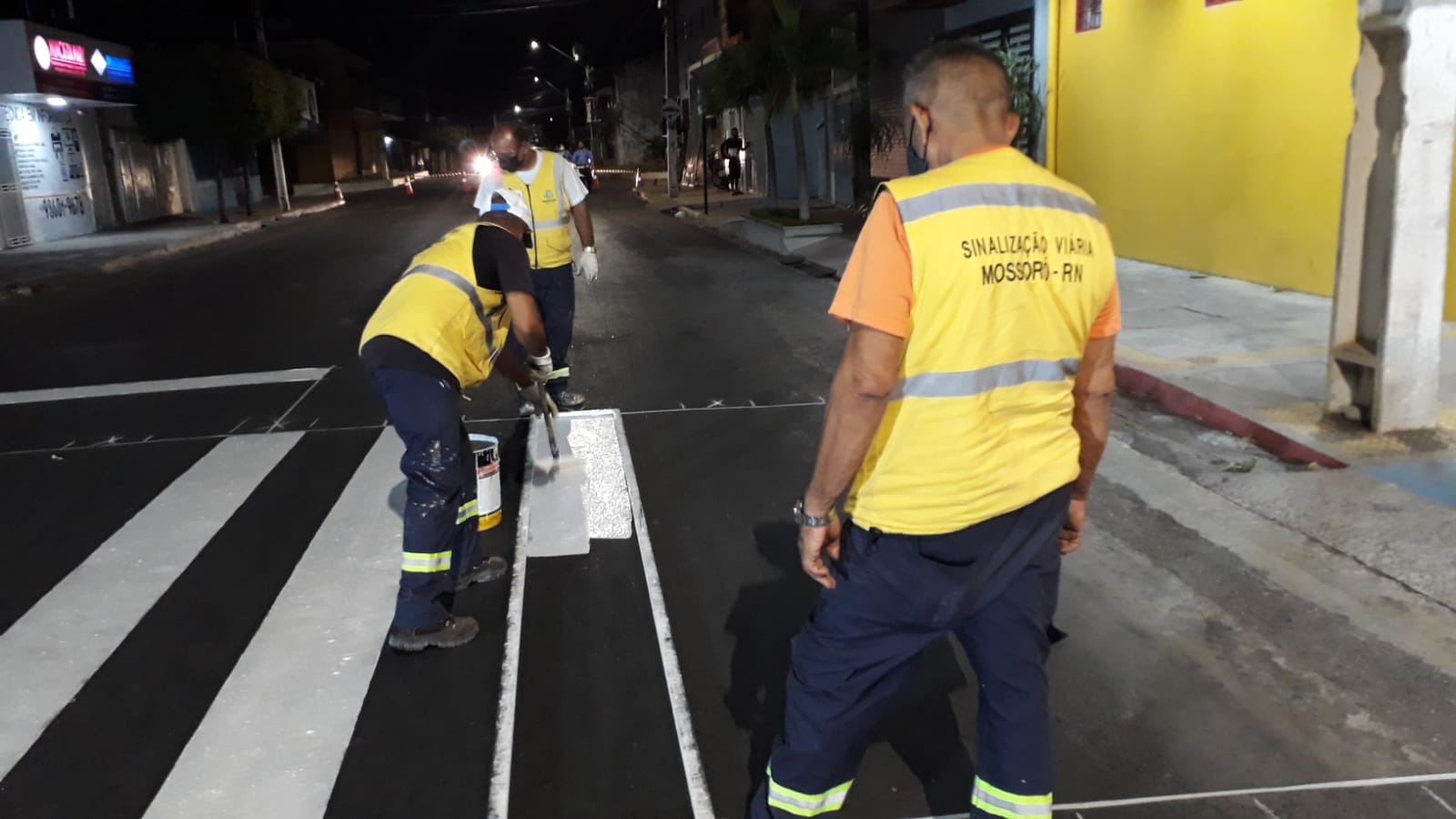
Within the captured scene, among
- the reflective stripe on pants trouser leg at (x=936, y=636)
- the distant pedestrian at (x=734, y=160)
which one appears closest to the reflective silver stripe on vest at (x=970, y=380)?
the reflective stripe on pants trouser leg at (x=936, y=636)

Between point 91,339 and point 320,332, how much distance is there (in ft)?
8.20

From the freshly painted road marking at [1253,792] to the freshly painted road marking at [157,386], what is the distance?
765 centimetres

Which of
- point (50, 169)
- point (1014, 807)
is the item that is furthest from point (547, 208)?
point (50, 169)

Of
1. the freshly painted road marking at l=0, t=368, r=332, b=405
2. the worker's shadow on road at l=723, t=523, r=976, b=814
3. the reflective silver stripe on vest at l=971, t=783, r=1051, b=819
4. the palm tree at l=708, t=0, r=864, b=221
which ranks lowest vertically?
the worker's shadow on road at l=723, t=523, r=976, b=814

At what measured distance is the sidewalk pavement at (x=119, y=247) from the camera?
63.6 ft

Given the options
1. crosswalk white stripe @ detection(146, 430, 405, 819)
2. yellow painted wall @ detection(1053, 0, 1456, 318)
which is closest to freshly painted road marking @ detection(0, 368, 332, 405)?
crosswalk white stripe @ detection(146, 430, 405, 819)

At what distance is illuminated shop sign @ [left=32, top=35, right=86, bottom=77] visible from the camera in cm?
2405

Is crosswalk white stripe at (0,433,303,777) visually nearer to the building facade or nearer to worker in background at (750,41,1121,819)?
worker in background at (750,41,1121,819)

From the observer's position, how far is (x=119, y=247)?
23.4 m

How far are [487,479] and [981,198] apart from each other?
3.33 meters

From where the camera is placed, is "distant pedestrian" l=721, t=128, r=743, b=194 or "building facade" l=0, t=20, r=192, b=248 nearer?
"building facade" l=0, t=20, r=192, b=248

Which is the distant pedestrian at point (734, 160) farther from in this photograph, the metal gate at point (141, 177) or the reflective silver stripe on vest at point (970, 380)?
the reflective silver stripe on vest at point (970, 380)

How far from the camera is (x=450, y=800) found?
11.0 feet

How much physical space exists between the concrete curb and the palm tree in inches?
453
